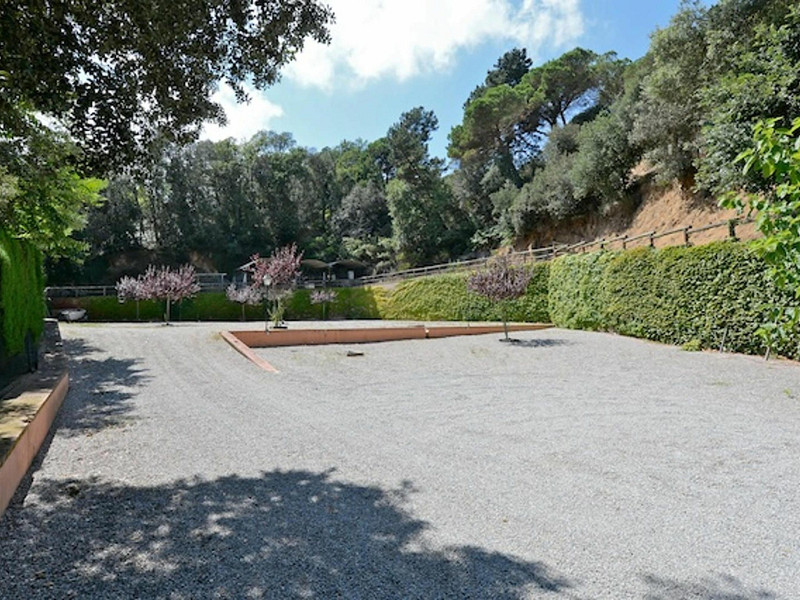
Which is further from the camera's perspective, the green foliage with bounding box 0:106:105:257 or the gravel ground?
the green foliage with bounding box 0:106:105:257

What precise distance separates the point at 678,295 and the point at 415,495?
10468mm

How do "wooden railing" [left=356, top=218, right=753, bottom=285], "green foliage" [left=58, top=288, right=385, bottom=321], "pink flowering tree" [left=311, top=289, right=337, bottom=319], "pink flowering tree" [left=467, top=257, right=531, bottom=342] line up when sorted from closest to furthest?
"wooden railing" [left=356, top=218, right=753, bottom=285] < "pink flowering tree" [left=467, top=257, right=531, bottom=342] < "green foliage" [left=58, top=288, right=385, bottom=321] < "pink flowering tree" [left=311, top=289, right=337, bottom=319]

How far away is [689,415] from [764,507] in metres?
2.54

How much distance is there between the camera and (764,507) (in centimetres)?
306

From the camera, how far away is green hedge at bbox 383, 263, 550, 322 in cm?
1869

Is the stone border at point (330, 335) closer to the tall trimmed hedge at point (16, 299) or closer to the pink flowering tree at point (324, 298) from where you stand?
the tall trimmed hedge at point (16, 299)

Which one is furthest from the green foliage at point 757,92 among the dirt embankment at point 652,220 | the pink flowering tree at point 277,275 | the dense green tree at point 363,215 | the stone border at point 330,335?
the dense green tree at point 363,215

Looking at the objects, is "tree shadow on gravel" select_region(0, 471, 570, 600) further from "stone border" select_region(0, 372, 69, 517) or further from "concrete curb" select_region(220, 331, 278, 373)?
A: "concrete curb" select_region(220, 331, 278, 373)

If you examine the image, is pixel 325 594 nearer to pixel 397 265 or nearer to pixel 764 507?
pixel 764 507

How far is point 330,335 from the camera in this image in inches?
533

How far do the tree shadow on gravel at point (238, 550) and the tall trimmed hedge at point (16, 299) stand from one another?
10.4ft

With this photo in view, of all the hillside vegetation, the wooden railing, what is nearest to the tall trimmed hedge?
the wooden railing

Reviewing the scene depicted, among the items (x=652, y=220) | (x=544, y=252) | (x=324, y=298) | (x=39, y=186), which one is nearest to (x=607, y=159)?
(x=652, y=220)

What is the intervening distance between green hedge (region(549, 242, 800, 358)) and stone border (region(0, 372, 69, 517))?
9.05m
